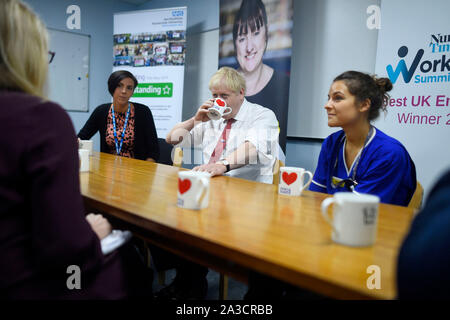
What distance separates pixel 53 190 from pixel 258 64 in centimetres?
300

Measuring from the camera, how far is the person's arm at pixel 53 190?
24.9 inches

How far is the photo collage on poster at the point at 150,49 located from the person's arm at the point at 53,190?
12.0ft

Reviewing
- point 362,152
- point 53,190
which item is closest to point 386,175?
point 362,152

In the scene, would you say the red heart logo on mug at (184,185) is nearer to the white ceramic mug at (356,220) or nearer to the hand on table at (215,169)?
the white ceramic mug at (356,220)

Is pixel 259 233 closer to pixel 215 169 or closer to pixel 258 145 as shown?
pixel 215 169

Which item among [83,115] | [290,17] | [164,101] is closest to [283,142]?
[290,17]

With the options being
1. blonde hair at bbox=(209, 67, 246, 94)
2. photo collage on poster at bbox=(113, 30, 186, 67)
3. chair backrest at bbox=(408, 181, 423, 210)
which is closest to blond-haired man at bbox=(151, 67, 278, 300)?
blonde hair at bbox=(209, 67, 246, 94)

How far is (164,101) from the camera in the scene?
4.27 m

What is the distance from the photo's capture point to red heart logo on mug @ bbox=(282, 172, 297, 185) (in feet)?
4.00

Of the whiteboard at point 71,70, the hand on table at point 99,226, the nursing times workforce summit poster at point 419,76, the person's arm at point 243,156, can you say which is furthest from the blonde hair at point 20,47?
the whiteboard at point 71,70

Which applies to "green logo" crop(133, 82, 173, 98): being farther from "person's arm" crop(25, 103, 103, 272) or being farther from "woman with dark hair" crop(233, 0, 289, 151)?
"person's arm" crop(25, 103, 103, 272)

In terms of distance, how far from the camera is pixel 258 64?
338 cm
